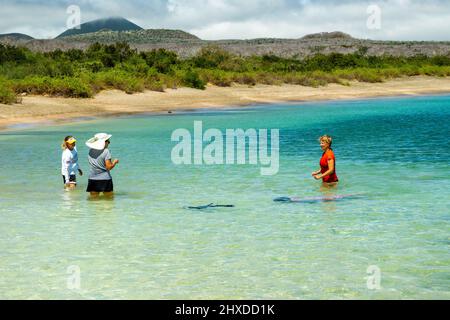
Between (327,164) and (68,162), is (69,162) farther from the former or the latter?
(327,164)

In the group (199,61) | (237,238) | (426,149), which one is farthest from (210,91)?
(237,238)

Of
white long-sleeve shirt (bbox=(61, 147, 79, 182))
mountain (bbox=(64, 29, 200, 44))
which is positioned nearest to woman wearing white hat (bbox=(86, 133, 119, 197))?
white long-sleeve shirt (bbox=(61, 147, 79, 182))

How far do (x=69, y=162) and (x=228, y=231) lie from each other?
5.30m

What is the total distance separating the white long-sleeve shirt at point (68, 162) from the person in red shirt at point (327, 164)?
15.4 feet

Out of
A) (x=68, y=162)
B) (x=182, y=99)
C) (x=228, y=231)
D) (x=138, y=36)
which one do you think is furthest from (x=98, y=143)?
(x=138, y=36)

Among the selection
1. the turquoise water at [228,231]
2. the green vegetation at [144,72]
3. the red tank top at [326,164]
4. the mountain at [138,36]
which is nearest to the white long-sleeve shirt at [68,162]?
the turquoise water at [228,231]

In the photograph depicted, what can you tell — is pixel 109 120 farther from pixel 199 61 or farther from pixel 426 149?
pixel 199 61

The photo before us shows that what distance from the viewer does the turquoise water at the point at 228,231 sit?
30.4ft

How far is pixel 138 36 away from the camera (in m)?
157

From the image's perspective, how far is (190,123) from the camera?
1382 inches
